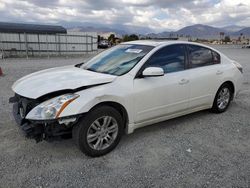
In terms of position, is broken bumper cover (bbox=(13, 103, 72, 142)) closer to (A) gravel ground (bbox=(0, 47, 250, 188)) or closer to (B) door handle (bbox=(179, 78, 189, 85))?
(A) gravel ground (bbox=(0, 47, 250, 188))

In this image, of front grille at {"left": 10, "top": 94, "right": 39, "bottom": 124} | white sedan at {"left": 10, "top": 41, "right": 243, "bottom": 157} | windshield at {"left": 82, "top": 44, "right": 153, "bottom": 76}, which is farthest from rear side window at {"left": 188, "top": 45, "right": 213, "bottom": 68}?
front grille at {"left": 10, "top": 94, "right": 39, "bottom": 124}

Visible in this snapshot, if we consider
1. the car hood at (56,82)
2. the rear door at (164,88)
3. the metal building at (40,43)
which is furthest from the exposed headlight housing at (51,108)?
the metal building at (40,43)

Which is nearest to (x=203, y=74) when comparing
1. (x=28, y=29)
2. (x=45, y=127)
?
(x=45, y=127)

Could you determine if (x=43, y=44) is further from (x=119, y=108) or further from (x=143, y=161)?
(x=143, y=161)

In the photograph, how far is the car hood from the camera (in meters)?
2.82

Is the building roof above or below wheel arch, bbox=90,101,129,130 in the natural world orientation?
above

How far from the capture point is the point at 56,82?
9.77ft

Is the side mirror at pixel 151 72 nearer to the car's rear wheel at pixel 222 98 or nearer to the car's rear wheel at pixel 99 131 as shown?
the car's rear wheel at pixel 99 131

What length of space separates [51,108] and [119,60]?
4.88 feet

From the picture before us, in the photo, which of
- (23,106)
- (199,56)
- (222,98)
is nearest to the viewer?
(23,106)

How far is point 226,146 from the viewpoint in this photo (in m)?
3.41

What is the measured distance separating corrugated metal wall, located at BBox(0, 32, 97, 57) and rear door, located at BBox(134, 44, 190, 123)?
55.9ft

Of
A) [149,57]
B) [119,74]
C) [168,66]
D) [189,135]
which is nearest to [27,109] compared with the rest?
[119,74]

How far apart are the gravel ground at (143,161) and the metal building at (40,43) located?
1656cm
